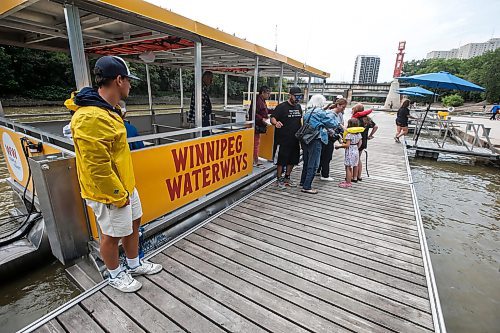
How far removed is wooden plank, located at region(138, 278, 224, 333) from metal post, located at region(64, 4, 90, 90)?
196cm

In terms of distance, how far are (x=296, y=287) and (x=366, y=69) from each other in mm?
154346

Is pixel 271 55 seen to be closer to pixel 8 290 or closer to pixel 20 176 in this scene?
pixel 20 176

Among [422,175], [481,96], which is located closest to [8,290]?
[422,175]

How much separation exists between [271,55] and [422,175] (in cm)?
698

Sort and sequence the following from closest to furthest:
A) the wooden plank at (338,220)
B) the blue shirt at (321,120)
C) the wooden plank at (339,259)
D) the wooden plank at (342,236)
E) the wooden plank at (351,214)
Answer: the wooden plank at (339,259) → the wooden plank at (342,236) → the wooden plank at (338,220) → the wooden plank at (351,214) → the blue shirt at (321,120)

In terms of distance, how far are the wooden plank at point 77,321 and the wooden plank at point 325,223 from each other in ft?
8.10

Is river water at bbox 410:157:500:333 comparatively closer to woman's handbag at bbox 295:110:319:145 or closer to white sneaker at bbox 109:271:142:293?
woman's handbag at bbox 295:110:319:145

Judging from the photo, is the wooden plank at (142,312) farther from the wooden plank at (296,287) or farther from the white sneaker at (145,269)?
the wooden plank at (296,287)

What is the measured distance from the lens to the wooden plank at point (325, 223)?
10.6 ft

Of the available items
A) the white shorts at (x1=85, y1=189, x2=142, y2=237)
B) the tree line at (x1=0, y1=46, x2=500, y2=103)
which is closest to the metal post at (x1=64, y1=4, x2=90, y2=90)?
the white shorts at (x1=85, y1=189, x2=142, y2=237)

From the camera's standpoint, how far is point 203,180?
12.2 feet

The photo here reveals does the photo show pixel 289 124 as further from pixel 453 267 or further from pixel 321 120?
pixel 453 267

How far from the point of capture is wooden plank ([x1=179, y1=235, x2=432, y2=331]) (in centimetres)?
205

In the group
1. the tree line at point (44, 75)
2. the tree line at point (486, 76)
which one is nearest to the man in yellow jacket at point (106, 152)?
the tree line at point (44, 75)
